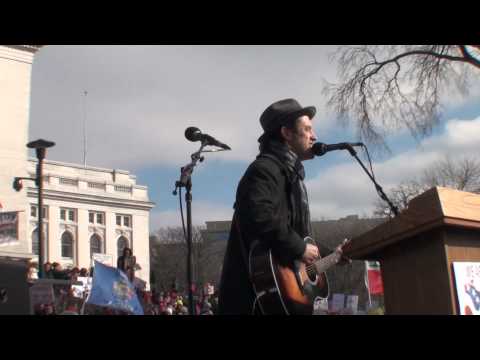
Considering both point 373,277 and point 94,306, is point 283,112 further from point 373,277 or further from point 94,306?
point 94,306

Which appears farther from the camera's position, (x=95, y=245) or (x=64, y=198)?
(x=95, y=245)

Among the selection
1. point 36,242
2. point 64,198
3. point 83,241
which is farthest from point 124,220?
point 36,242

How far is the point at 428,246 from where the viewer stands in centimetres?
190

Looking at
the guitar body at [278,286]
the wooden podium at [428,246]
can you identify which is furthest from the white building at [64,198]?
the wooden podium at [428,246]

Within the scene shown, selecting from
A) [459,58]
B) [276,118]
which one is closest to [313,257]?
[276,118]

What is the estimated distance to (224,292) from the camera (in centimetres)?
214

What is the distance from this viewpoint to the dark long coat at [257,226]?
206 centimetres

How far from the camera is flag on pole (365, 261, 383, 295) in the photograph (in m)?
2.33

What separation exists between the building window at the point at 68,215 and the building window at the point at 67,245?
7 centimetres

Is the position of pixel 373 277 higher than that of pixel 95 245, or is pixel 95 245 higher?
pixel 95 245

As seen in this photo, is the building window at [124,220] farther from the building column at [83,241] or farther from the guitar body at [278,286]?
the guitar body at [278,286]

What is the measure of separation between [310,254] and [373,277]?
0.45 metres

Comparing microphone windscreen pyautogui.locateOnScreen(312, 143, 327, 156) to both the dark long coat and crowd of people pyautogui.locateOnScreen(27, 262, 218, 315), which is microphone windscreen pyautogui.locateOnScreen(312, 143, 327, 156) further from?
crowd of people pyautogui.locateOnScreen(27, 262, 218, 315)
